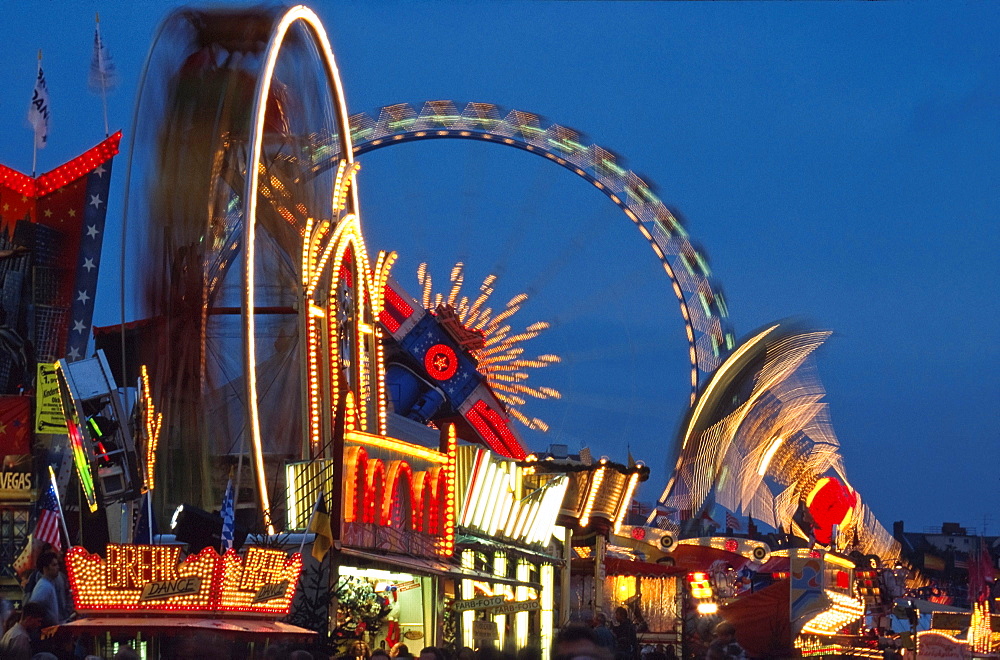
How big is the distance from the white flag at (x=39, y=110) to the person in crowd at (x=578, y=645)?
28482mm

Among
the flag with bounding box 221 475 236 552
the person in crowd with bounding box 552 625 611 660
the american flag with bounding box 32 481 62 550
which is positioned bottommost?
the person in crowd with bounding box 552 625 611 660

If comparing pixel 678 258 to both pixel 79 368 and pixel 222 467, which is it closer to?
pixel 222 467

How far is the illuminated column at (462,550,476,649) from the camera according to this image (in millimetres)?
25062

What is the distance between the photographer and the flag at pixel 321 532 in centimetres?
1858

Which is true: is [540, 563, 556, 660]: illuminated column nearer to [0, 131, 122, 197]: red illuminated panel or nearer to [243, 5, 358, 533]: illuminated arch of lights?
[243, 5, 358, 533]: illuminated arch of lights

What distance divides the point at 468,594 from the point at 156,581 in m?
12.4

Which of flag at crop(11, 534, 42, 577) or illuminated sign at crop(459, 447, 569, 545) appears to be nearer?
flag at crop(11, 534, 42, 577)

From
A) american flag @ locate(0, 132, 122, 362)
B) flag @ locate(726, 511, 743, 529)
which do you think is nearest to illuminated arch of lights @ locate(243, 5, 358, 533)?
american flag @ locate(0, 132, 122, 362)

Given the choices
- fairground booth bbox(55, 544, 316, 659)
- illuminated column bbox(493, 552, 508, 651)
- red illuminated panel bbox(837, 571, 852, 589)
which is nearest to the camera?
fairground booth bbox(55, 544, 316, 659)

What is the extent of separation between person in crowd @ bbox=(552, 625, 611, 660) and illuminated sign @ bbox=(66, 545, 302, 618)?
5941mm

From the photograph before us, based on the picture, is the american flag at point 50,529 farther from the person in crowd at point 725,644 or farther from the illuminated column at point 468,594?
the person in crowd at point 725,644

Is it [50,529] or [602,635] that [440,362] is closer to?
[50,529]

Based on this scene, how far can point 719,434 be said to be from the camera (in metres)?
46.8

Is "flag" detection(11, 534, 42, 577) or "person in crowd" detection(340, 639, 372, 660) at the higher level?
"flag" detection(11, 534, 42, 577)
